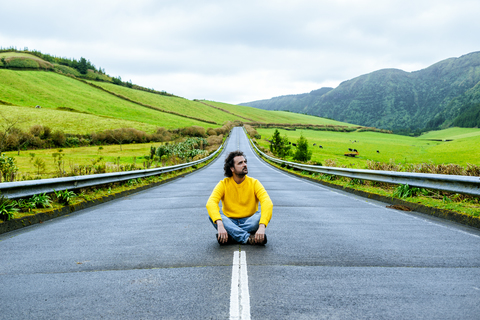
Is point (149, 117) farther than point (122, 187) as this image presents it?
Yes

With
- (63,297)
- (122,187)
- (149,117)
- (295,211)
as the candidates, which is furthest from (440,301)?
(149,117)

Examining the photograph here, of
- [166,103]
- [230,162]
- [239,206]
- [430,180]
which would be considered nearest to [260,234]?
[239,206]

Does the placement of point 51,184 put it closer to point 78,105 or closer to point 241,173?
point 241,173

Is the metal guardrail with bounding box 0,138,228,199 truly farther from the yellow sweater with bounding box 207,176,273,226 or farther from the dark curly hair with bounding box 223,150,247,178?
the dark curly hair with bounding box 223,150,247,178

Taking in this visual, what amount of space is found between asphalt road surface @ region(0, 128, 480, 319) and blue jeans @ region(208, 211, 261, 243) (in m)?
0.21

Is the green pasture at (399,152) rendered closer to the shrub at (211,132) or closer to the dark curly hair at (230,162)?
the shrub at (211,132)

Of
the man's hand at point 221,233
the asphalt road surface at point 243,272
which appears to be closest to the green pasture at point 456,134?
the asphalt road surface at point 243,272

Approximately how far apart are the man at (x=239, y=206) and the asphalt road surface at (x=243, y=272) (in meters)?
0.24

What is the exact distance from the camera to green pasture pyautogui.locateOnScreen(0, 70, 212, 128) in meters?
83.1

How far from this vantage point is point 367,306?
2.98m

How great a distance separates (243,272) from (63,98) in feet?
331

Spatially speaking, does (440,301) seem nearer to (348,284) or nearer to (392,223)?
(348,284)

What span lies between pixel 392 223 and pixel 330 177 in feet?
32.9

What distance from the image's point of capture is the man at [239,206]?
476 cm
